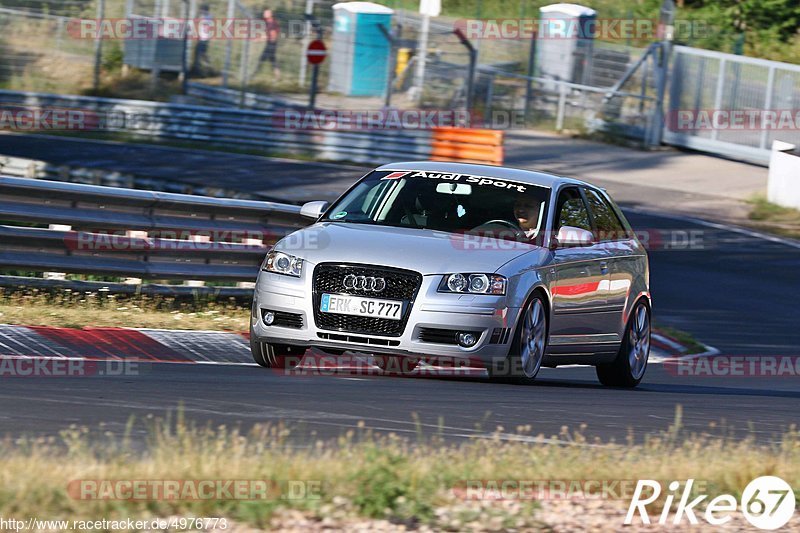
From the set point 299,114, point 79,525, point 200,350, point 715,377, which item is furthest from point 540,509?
point 299,114

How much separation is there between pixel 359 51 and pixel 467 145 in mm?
7511

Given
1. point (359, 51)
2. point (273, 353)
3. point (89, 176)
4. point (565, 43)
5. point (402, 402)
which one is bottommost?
point (89, 176)

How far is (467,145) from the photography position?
2805 centimetres

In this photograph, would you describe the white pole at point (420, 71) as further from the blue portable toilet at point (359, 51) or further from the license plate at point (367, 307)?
the license plate at point (367, 307)

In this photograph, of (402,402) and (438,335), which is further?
(438,335)

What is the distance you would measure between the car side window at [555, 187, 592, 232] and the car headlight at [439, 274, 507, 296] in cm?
126

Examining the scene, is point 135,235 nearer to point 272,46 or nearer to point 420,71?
point 420,71

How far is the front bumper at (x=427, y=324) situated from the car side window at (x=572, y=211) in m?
1.41

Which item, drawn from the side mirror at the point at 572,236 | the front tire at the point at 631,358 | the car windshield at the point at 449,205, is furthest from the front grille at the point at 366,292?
the front tire at the point at 631,358

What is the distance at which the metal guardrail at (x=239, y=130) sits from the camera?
28844mm

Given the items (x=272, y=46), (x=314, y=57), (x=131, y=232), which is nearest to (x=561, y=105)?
(x=314, y=57)

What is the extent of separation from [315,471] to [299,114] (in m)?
25.5

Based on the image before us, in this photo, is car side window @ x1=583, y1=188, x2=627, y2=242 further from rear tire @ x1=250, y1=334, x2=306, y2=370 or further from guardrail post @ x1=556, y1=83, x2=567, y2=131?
guardrail post @ x1=556, y1=83, x2=567, y2=131

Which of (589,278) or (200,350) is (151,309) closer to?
(200,350)
